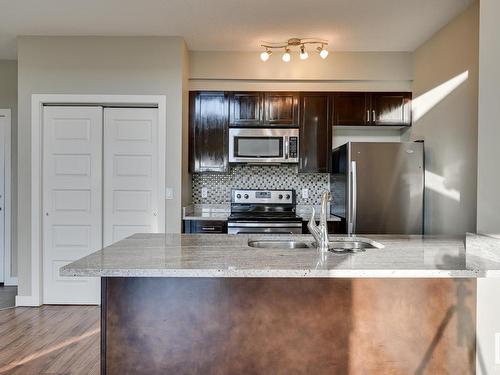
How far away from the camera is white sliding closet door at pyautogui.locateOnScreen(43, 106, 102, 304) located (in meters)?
3.75

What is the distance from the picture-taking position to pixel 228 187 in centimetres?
440

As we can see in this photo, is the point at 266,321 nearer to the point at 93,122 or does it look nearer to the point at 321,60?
the point at 93,122

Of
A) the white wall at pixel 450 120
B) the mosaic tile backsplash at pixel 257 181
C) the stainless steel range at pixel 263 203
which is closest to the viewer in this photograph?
the white wall at pixel 450 120

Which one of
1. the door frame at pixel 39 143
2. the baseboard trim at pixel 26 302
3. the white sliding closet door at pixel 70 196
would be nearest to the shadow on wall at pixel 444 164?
Answer: the door frame at pixel 39 143

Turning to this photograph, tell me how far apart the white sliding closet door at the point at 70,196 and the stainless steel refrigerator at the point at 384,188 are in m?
2.49

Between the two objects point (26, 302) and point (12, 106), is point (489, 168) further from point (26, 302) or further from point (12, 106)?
point (12, 106)

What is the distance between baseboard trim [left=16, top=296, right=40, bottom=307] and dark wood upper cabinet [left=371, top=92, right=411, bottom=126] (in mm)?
3948

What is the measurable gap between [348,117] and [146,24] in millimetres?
2250

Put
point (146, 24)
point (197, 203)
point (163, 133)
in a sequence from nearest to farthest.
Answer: point (146, 24) < point (163, 133) < point (197, 203)

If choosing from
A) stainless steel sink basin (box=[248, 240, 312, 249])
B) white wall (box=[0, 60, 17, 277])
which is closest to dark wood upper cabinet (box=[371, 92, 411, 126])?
stainless steel sink basin (box=[248, 240, 312, 249])

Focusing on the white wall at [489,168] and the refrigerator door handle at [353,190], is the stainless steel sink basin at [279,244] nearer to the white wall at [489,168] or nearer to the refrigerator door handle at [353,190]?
the white wall at [489,168]

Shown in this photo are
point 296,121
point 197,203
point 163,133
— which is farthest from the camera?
point 197,203

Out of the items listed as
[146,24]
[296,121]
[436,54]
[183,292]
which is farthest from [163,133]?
[436,54]

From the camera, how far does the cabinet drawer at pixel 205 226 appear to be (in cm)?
374
